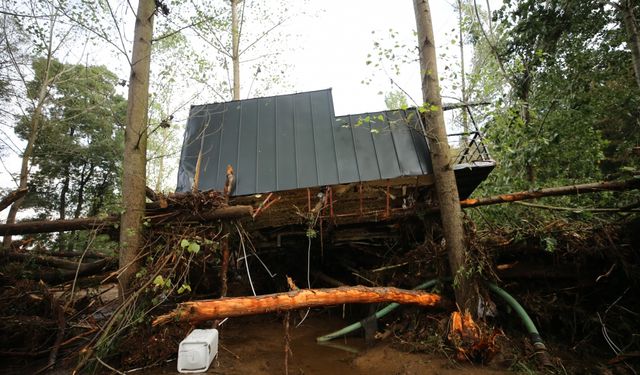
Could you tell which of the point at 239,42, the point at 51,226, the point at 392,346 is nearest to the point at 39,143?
the point at 239,42

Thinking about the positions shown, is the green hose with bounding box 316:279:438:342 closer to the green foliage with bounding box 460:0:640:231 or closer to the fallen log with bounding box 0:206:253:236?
the green foliage with bounding box 460:0:640:231

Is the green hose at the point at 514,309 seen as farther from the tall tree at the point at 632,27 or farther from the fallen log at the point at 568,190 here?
the tall tree at the point at 632,27

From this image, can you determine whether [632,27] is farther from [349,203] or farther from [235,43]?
[235,43]

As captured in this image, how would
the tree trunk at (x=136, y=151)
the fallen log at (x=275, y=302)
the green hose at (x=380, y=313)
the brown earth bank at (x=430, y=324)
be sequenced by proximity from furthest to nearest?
the green hose at (x=380, y=313) → the tree trunk at (x=136, y=151) → the brown earth bank at (x=430, y=324) → the fallen log at (x=275, y=302)

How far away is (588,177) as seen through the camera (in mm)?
6762

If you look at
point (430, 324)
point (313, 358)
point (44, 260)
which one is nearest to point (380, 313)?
point (430, 324)

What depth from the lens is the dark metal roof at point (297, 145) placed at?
4.89 meters

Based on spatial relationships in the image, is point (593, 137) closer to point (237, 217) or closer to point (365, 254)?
point (365, 254)

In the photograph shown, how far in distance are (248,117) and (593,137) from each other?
783 cm

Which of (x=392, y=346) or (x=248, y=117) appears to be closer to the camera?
(x=392, y=346)

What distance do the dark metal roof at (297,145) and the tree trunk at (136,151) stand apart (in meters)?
0.85

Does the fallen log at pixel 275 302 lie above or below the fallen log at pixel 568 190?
below

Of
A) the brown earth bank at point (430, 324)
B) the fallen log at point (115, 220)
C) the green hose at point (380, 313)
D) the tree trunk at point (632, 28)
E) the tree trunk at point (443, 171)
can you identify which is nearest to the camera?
the brown earth bank at point (430, 324)

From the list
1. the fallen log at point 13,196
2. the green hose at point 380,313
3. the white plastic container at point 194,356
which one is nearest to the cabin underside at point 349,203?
the green hose at point 380,313
